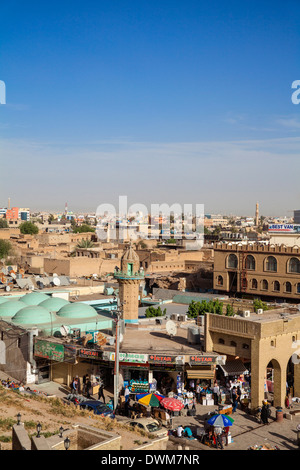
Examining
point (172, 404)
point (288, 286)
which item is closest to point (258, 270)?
point (288, 286)

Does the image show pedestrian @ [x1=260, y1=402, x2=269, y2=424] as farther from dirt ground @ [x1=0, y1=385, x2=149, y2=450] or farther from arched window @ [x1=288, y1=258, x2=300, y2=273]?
arched window @ [x1=288, y1=258, x2=300, y2=273]

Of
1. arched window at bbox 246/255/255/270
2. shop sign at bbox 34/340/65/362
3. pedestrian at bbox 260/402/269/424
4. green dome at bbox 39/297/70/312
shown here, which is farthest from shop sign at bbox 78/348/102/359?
arched window at bbox 246/255/255/270

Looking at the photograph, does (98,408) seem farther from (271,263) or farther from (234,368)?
(271,263)

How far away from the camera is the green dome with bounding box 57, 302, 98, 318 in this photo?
2611 centimetres

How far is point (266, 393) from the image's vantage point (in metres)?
20.8

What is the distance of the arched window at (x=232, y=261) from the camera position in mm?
44594

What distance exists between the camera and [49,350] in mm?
22016

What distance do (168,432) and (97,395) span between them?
468cm

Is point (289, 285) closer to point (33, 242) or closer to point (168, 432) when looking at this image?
point (168, 432)

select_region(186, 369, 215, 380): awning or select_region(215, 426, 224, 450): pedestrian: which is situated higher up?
select_region(186, 369, 215, 380): awning

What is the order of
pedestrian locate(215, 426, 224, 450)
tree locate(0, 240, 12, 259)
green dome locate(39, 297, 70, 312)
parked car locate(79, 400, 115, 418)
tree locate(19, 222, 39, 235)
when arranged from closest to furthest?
1. pedestrian locate(215, 426, 224, 450)
2. parked car locate(79, 400, 115, 418)
3. green dome locate(39, 297, 70, 312)
4. tree locate(0, 240, 12, 259)
5. tree locate(19, 222, 39, 235)

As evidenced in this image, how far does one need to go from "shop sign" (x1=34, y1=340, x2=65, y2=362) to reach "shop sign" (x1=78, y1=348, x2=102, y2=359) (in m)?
0.94

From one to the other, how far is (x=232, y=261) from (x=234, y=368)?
24.6 meters

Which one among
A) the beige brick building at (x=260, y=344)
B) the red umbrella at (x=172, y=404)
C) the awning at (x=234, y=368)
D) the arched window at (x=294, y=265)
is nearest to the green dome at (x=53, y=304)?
the beige brick building at (x=260, y=344)
